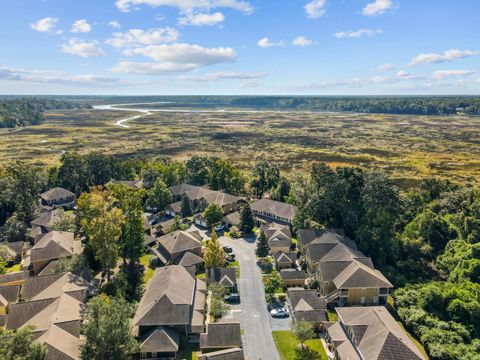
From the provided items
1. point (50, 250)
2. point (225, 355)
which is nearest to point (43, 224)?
point (50, 250)

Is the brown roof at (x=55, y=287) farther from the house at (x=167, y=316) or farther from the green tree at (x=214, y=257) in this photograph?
the green tree at (x=214, y=257)

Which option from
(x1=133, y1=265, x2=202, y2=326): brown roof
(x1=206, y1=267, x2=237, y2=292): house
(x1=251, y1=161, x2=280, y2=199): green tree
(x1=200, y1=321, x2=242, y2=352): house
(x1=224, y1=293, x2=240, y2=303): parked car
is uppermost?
(x1=251, y1=161, x2=280, y2=199): green tree

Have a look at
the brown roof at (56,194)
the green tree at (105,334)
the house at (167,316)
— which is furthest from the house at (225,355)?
the brown roof at (56,194)

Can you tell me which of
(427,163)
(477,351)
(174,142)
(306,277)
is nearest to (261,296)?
(306,277)

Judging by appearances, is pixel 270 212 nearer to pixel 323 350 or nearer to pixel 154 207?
pixel 154 207

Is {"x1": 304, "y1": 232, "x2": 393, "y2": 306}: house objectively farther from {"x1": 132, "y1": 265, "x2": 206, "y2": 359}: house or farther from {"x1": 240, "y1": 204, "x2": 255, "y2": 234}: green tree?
{"x1": 240, "y1": 204, "x2": 255, "y2": 234}: green tree

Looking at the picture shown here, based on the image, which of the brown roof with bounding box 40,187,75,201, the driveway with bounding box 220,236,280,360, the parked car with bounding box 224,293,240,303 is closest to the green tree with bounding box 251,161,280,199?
the driveway with bounding box 220,236,280,360
